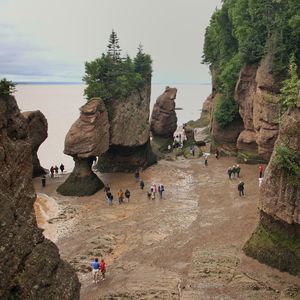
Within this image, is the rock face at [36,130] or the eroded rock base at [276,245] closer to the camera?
the eroded rock base at [276,245]

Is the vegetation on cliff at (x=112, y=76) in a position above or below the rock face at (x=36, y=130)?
above

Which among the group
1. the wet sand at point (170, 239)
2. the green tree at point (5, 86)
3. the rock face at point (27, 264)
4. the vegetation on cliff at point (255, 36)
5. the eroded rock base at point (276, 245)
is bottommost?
the wet sand at point (170, 239)

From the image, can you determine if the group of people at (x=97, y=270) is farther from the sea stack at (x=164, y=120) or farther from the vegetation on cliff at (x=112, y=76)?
the sea stack at (x=164, y=120)

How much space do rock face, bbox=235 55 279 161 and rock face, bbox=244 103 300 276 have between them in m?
13.2

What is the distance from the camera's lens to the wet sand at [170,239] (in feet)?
64.7

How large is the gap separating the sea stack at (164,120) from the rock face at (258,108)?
13.2 m

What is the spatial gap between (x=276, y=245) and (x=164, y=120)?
37.0 metres

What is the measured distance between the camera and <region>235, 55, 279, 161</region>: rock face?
124 ft

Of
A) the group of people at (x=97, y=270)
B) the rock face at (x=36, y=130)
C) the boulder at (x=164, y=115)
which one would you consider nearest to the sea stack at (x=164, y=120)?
the boulder at (x=164, y=115)

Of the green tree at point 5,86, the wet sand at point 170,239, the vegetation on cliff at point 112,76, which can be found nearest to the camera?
the green tree at point 5,86

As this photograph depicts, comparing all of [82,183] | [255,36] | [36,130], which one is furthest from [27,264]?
[255,36]

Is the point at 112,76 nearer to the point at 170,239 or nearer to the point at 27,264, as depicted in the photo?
the point at 170,239

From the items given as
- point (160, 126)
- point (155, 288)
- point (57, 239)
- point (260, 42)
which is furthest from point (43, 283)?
point (160, 126)

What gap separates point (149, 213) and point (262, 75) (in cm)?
1780
